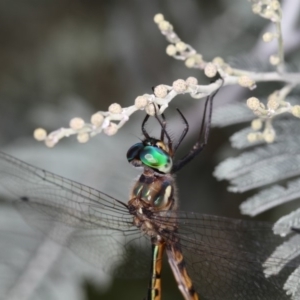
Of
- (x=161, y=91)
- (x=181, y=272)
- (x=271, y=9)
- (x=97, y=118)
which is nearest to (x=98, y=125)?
(x=97, y=118)

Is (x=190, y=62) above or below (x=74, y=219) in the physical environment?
above

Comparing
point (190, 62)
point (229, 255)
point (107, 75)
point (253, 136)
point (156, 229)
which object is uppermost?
point (107, 75)

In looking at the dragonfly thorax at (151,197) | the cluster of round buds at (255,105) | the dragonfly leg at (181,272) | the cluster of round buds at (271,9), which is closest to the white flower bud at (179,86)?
the cluster of round buds at (255,105)

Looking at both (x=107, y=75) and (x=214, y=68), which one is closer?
(x=214, y=68)

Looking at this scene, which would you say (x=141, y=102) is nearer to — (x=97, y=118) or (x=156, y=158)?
(x=97, y=118)

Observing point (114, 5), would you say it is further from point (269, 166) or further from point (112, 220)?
point (269, 166)

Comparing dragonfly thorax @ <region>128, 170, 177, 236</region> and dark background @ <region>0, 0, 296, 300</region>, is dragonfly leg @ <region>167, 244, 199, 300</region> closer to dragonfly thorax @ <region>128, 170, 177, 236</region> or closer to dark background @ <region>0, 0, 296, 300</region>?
dragonfly thorax @ <region>128, 170, 177, 236</region>

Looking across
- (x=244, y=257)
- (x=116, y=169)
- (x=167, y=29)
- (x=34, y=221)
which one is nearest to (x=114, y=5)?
(x=116, y=169)
